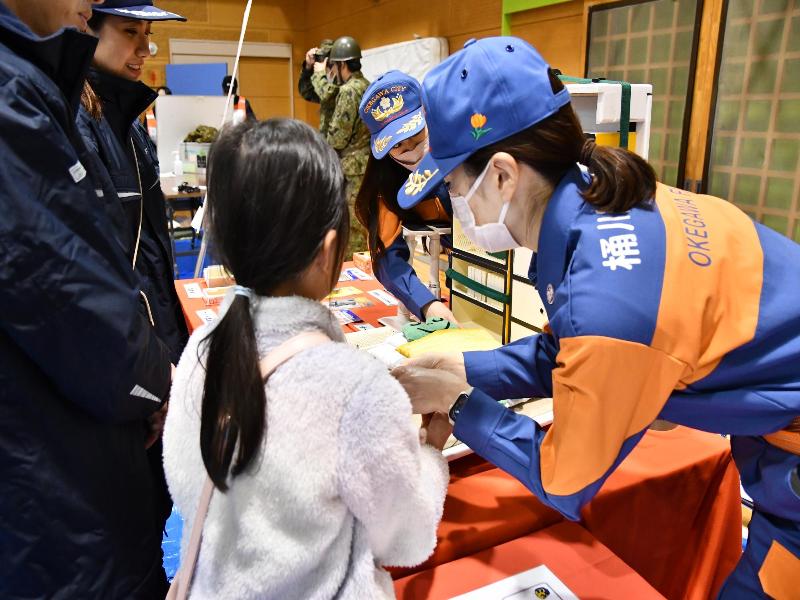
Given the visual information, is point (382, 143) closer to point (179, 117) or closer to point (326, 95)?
point (326, 95)

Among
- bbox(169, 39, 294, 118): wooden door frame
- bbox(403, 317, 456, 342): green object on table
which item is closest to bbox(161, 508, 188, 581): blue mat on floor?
bbox(403, 317, 456, 342): green object on table

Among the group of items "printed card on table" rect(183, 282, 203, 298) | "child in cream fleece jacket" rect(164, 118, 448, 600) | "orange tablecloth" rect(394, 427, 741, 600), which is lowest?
"orange tablecloth" rect(394, 427, 741, 600)

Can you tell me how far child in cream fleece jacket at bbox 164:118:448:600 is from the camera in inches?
26.0

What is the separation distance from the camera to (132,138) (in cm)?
170

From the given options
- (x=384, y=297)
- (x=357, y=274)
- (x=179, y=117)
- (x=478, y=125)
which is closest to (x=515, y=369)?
(x=478, y=125)

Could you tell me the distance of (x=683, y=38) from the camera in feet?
11.1

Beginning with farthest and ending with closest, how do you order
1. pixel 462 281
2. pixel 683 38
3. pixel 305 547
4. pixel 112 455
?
pixel 683 38
pixel 462 281
pixel 112 455
pixel 305 547

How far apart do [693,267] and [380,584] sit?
1.79 feet

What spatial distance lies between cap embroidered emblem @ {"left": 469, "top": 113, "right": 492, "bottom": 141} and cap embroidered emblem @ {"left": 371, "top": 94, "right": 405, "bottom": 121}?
1074 millimetres

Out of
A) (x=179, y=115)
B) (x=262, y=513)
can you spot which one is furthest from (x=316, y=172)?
(x=179, y=115)

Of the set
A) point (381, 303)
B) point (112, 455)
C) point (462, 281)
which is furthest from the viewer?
point (381, 303)

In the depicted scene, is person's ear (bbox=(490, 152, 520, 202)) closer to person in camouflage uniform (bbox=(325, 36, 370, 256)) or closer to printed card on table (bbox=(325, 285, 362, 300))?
printed card on table (bbox=(325, 285, 362, 300))

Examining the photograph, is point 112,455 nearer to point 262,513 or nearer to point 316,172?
point 262,513

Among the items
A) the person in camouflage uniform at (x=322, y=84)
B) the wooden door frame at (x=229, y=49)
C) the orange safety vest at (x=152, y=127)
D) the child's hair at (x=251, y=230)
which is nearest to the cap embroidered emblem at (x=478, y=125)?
the child's hair at (x=251, y=230)
